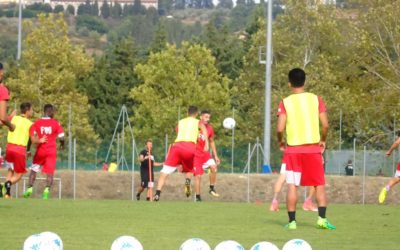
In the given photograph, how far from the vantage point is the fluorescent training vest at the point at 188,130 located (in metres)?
26.1

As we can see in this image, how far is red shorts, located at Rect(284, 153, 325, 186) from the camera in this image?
15961 millimetres

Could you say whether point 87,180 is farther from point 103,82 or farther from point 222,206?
point 103,82

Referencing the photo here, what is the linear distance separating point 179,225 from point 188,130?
9909mm

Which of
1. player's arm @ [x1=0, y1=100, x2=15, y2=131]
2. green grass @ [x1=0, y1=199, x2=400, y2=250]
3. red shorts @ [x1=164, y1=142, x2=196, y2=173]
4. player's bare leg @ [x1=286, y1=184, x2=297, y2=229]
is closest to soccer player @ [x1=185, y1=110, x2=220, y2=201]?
red shorts @ [x1=164, y1=142, x2=196, y2=173]

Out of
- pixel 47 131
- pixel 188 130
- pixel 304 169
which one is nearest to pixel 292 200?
pixel 304 169

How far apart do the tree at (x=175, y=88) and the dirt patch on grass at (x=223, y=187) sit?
21.8 metres

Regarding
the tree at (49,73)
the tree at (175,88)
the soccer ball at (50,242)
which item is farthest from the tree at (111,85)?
the soccer ball at (50,242)

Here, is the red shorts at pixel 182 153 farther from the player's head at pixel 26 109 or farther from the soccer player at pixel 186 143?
the player's head at pixel 26 109

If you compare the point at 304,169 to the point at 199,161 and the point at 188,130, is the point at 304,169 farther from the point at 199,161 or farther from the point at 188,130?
the point at 199,161

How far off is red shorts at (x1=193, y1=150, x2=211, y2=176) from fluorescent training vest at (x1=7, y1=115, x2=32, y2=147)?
3.79 m

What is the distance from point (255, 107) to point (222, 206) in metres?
39.2

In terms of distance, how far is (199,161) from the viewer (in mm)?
27469

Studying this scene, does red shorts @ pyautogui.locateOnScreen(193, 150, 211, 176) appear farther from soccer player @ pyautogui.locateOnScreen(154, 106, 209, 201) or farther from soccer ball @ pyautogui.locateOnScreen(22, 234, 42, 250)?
soccer ball @ pyautogui.locateOnScreen(22, 234, 42, 250)

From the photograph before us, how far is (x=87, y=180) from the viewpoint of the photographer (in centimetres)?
4022
